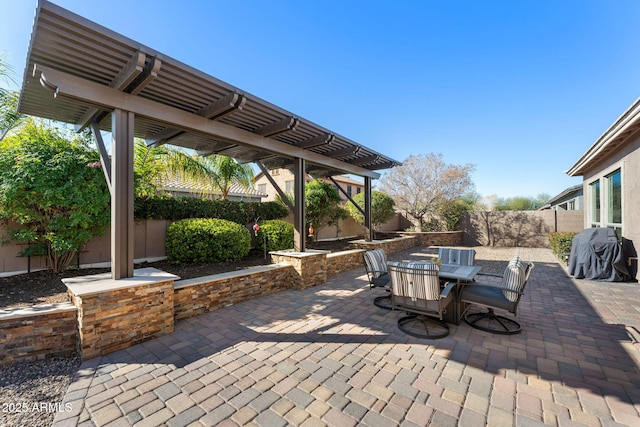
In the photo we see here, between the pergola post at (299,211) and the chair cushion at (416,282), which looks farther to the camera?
the pergola post at (299,211)

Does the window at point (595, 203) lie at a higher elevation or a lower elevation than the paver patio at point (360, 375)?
higher

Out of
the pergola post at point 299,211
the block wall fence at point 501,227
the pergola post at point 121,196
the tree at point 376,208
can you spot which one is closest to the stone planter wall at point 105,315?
the pergola post at point 121,196

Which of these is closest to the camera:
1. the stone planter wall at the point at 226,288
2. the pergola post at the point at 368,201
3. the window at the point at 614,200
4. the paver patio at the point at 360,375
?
the paver patio at the point at 360,375

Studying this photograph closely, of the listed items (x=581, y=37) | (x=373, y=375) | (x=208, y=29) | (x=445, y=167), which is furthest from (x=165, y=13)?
(x=445, y=167)

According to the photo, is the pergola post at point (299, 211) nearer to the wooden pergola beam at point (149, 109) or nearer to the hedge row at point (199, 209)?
the wooden pergola beam at point (149, 109)

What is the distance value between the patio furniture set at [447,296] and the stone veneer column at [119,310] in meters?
3.09

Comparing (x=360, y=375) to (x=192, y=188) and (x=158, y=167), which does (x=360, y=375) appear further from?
(x=192, y=188)

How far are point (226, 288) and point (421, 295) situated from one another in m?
3.18

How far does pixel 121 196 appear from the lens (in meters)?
3.52

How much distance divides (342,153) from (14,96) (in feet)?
22.2

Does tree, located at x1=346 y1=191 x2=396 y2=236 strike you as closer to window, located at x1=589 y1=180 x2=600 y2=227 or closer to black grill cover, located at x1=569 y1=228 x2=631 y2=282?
black grill cover, located at x1=569 y1=228 x2=631 y2=282

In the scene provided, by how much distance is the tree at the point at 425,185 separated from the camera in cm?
1516

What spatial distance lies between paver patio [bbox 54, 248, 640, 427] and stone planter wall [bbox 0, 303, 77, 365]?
621 millimetres

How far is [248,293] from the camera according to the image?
16.2 feet
